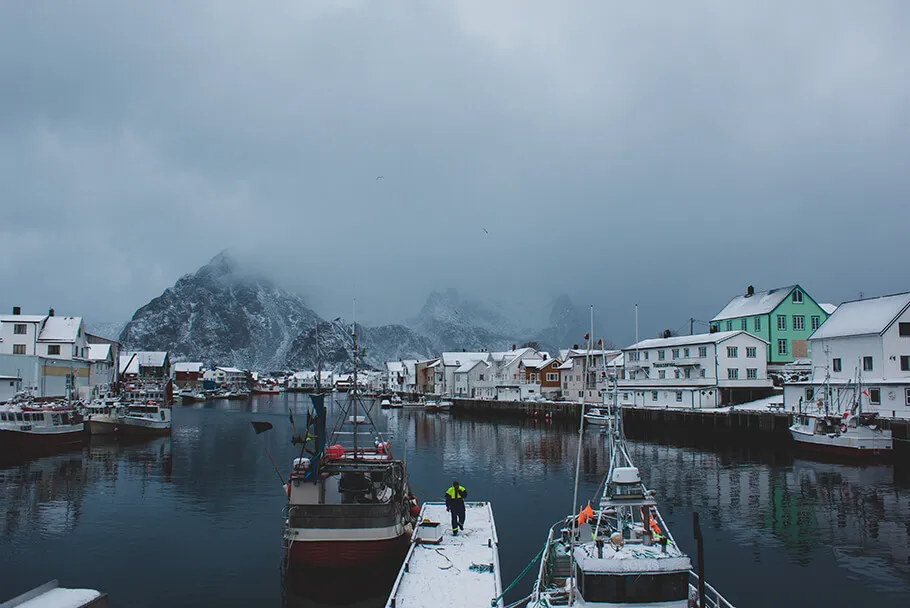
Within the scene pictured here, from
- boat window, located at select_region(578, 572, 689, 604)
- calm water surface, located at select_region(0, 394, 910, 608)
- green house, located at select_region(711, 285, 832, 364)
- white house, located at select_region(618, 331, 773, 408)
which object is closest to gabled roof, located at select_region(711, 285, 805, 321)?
green house, located at select_region(711, 285, 832, 364)

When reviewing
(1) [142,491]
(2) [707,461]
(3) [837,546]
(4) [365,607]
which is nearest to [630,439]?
(2) [707,461]

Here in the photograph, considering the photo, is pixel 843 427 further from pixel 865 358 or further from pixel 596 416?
pixel 596 416

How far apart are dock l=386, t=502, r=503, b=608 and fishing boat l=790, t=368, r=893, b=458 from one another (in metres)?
38.5

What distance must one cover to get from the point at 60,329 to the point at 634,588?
93176mm

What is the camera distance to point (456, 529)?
78.4 ft

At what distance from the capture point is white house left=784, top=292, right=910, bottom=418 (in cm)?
5466

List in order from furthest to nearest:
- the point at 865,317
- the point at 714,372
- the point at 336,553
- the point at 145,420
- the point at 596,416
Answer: the point at 596,416, the point at 714,372, the point at 145,420, the point at 865,317, the point at 336,553

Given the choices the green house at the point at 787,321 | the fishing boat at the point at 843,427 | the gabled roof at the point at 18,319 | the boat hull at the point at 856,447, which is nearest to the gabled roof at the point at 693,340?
the green house at the point at 787,321

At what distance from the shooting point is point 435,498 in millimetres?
38656

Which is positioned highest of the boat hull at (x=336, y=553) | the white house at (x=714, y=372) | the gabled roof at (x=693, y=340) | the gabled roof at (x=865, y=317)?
the gabled roof at (x=865, y=317)

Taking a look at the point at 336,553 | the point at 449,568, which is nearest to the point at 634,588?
the point at 449,568

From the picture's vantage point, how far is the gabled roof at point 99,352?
4082 inches

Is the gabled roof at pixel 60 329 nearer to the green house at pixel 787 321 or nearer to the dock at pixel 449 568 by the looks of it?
the dock at pixel 449 568

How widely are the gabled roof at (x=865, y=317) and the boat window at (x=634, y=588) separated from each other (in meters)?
52.4
